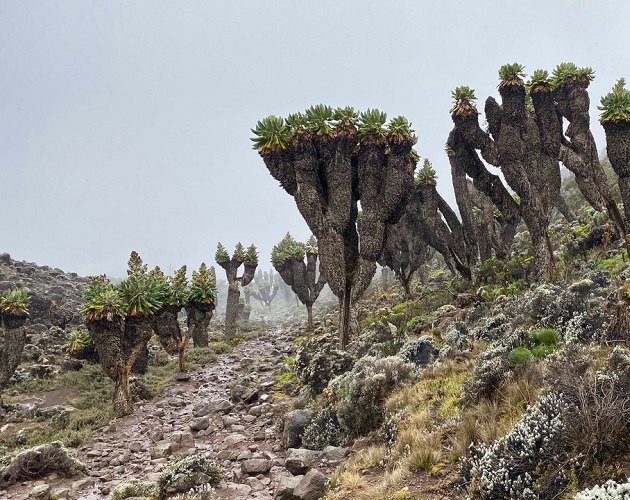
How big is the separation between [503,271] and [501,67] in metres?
10.6

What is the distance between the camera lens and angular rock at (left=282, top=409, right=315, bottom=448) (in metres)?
9.30

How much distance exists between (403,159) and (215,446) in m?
13.2

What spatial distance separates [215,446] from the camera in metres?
10.4

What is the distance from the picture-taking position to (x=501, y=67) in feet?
54.7

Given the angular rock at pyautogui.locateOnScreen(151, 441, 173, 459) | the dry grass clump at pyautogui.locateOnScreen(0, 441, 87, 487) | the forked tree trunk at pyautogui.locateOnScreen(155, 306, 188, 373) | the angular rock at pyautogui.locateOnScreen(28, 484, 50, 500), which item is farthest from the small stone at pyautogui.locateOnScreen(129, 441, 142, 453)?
the forked tree trunk at pyautogui.locateOnScreen(155, 306, 188, 373)

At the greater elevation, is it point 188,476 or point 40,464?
point 188,476

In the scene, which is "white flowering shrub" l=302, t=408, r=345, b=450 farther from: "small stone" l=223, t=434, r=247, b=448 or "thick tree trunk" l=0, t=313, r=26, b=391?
"thick tree trunk" l=0, t=313, r=26, b=391

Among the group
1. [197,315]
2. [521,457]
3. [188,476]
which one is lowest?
[188,476]

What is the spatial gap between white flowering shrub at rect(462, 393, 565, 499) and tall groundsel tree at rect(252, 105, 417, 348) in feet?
37.9

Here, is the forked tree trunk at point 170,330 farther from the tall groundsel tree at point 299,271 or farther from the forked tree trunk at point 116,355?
the tall groundsel tree at point 299,271

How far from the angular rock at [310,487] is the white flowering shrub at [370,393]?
2448 mm

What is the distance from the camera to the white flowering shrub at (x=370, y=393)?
862 centimetres

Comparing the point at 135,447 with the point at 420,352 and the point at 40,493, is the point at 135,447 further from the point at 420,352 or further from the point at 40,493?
the point at 420,352

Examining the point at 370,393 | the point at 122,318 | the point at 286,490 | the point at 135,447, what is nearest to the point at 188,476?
the point at 286,490
